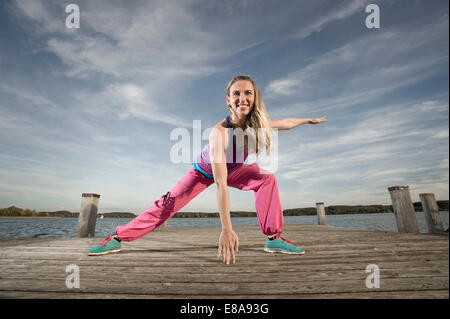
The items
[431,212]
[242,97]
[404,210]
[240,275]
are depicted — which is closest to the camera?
[240,275]

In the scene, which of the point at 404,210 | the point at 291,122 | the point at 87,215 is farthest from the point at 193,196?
the point at 404,210

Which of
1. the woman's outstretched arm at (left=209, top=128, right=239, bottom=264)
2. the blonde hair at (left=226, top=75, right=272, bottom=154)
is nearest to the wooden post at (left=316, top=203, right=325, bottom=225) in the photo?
the blonde hair at (left=226, top=75, right=272, bottom=154)

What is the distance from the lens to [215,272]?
2.03 meters

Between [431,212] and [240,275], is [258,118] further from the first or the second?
[431,212]

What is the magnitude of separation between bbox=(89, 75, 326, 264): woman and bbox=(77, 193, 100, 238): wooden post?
2777mm

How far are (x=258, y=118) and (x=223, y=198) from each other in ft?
4.32

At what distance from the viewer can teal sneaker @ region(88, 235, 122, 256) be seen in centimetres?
288

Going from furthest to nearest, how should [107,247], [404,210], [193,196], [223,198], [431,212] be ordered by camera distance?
1. [431,212]
2. [404,210]
3. [193,196]
4. [107,247]
5. [223,198]

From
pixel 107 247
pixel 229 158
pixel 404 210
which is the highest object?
pixel 229 158

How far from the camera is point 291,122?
138 inches

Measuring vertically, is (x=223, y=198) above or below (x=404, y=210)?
above

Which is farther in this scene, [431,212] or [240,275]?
[431,212]

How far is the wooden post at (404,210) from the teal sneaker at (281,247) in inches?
137

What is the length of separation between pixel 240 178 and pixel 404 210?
4203 millimetres
